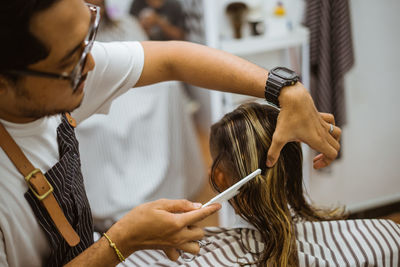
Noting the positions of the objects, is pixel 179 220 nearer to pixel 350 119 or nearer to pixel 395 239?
pixel 395 239

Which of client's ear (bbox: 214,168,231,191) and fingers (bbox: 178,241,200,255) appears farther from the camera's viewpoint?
client's ear (bbox: 214,168,231,191)

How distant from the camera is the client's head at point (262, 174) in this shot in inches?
45.7

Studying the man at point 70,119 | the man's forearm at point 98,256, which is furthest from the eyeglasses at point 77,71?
the man's forearm at point 98,256

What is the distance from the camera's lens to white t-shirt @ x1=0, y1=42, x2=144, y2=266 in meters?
0.97

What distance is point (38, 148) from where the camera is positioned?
3.50ft

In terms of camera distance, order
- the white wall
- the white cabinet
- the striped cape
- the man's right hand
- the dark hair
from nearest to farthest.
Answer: the dark hair < the man's right hand < the striped cape < the white cabinet < the white wall

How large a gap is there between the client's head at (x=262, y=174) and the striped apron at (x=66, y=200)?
0.46m

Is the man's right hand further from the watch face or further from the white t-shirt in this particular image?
the watch face

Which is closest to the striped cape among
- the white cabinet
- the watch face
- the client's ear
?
the client's ear

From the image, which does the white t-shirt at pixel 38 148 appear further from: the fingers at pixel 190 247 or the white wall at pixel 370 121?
the white wall at pixel 370 121

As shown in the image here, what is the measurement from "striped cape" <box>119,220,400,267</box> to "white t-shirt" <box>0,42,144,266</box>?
1.33 ft

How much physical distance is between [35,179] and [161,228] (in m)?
0.35

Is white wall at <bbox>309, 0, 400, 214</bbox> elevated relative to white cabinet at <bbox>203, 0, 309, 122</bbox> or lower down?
lower down

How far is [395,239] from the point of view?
3.79 feet
